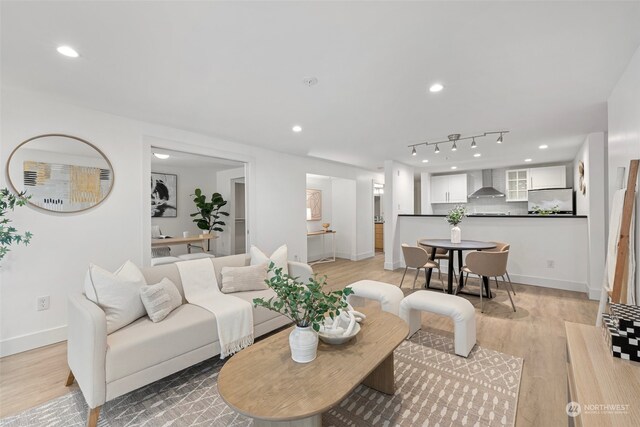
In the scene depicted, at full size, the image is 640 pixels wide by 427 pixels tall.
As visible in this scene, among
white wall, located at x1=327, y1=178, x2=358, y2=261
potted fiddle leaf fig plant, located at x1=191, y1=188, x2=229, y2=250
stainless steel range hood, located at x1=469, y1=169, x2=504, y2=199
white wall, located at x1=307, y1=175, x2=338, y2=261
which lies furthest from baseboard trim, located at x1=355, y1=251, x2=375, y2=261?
potted fiddle leaf fig plant, located at x1=191, y1=188, x2=229, y2=250

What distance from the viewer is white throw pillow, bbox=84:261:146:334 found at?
1973 millimetres

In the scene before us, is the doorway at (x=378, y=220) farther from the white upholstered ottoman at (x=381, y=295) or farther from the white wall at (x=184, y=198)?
the white upholstered ottoman at (x=381, y=295)

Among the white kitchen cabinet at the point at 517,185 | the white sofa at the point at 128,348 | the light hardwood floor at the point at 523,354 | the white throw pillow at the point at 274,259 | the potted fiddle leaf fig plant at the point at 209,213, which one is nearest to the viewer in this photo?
the white sofa at the point at 128,348

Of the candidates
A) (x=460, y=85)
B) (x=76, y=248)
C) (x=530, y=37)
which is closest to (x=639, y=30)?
(x=530, y=37)

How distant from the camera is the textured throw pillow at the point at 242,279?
9.30 ft

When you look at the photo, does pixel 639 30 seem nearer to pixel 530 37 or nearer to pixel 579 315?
pixel 530 37

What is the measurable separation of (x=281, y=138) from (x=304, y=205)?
1.70 metres

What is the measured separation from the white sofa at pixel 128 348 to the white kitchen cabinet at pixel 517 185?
24.1 feet

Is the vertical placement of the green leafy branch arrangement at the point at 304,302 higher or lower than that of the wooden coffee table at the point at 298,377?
higher

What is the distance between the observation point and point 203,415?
1763 mm

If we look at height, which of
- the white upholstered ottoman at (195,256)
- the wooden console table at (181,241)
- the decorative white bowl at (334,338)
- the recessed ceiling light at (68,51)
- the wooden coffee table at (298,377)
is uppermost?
the recessed ceiling light at (68,51)

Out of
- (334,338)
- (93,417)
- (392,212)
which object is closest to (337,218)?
(392,212)

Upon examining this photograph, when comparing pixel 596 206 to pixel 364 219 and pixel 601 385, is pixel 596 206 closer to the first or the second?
pixel 601 385

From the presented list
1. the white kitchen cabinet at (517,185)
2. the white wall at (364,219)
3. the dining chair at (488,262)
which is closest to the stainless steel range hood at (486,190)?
the white kitchen cabinet at (517,185)
